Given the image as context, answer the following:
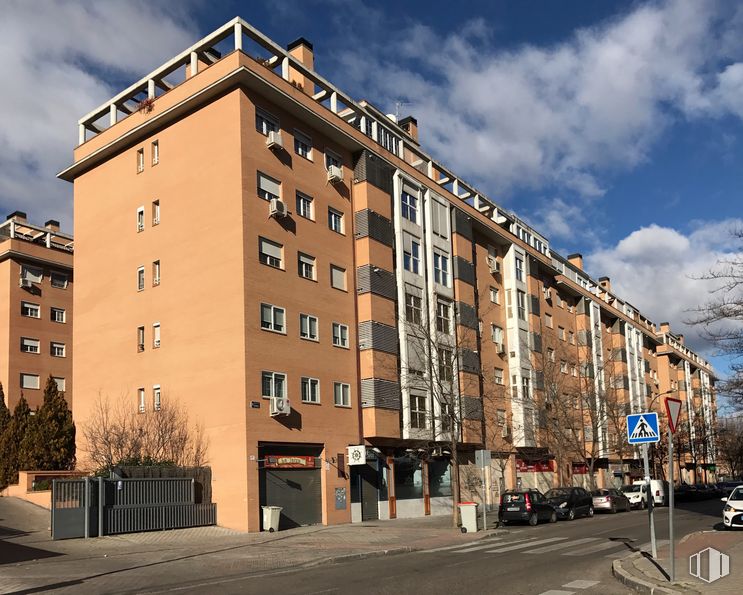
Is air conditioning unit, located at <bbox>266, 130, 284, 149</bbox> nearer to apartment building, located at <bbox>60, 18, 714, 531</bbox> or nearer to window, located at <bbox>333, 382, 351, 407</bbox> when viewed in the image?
apartment building, located at <bbox>60, 18, 714, 531</bbox>

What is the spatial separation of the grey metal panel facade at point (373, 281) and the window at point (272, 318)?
5.34 meters

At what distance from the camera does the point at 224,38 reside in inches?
1219

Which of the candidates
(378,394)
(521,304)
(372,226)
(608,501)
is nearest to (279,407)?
(378,394)

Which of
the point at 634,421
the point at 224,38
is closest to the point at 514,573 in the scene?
the point at 634,421

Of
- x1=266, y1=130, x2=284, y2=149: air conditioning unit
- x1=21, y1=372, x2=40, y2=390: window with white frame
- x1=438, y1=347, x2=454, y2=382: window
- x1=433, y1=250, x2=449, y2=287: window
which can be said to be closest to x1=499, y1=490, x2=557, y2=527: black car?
x1=438, y1=347, x2=454, y2=382: window

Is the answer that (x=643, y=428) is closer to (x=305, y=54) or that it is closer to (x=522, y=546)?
(x=522, y=546)

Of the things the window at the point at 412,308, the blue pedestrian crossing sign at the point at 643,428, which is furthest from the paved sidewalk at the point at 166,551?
the window at the point at 412,308

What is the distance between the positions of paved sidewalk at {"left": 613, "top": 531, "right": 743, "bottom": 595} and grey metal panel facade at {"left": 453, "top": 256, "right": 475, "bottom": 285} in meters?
23.9

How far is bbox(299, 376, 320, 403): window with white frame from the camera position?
29720 millimetres

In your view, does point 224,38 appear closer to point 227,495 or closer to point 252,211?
point 252,211

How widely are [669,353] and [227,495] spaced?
80.3 meters

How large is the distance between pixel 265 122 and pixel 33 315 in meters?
22.0

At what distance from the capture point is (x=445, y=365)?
33656 mm

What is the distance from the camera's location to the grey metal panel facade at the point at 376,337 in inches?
1305
